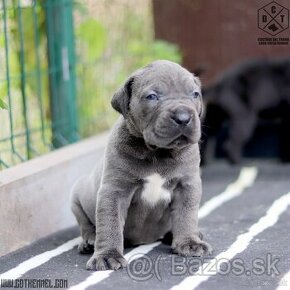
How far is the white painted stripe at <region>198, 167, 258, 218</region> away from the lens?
618cm

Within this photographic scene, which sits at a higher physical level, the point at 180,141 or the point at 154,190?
the point at 180,141

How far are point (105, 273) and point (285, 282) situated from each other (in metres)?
0.87

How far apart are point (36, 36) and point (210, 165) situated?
2.68 meters

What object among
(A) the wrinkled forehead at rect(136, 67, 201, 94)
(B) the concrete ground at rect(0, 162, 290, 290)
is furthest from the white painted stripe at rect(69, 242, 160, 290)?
(A) the wrinkled forehead at rect(136, 67, 201, 94)

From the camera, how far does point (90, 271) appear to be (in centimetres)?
436

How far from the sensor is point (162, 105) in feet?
14.4

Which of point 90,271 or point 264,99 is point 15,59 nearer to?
point 90,271

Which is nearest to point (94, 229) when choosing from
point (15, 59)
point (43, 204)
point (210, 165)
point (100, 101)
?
point (43, 204)

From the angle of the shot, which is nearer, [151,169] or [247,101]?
[151,169]

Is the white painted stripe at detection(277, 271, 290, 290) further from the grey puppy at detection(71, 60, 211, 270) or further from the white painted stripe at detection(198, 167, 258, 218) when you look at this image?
the white painted stripe at detection(198, 167, 258, 218)
